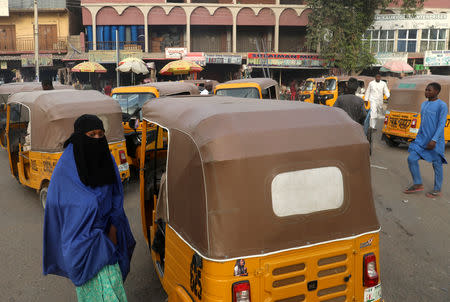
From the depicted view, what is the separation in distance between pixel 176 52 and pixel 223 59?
11.7ft

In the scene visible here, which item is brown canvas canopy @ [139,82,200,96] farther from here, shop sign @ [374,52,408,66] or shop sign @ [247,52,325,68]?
shop sign @ [374,52,408,66]

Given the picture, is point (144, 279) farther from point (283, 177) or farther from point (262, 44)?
point (262, 44)

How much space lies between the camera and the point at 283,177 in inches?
107

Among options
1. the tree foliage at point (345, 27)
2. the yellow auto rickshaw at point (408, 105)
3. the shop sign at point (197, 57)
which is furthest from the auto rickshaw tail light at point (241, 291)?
the shop sign at point (197, 57)

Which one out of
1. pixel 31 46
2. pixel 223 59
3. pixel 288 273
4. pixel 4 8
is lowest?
pixel 288 273

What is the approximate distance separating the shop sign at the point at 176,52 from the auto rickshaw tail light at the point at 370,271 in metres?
29.4

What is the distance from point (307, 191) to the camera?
9.16 feet

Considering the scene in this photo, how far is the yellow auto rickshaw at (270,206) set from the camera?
2.61 meters

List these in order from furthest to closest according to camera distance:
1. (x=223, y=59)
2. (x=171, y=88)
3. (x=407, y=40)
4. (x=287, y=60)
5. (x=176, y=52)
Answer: (x=287, y=60) < (x=407, y=40) < (x=223, y=59) < (x=176, y=52) < (x=171, y=88)

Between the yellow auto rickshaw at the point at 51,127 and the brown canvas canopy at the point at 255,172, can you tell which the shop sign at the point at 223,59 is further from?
the brown canvas canopy at the point at 255,172

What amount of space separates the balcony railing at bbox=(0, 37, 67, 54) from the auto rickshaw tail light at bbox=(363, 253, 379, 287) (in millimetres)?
33464

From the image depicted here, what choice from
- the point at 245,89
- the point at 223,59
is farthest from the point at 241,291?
the point at 223,59

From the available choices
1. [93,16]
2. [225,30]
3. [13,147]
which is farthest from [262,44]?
[13,147]

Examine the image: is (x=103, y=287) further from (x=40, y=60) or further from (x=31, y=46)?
(x=31, y=46)
